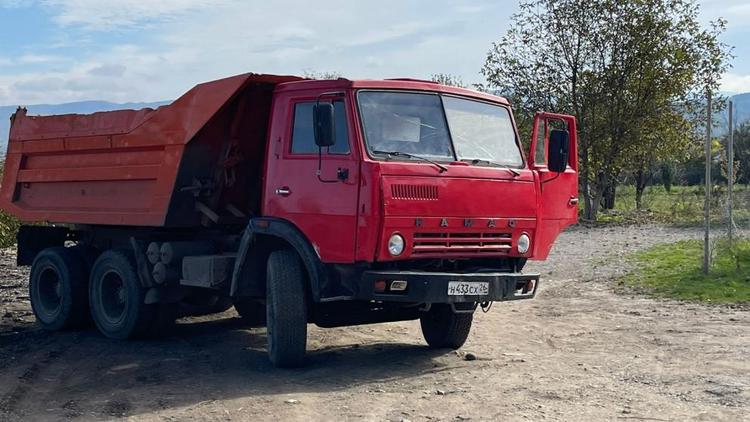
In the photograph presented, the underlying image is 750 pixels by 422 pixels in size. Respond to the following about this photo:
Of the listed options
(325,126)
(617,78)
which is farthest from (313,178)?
(617,78)

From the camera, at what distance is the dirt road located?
6695mm

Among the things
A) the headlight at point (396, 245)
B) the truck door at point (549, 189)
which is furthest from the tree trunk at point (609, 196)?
the headlight at point (396, 245)

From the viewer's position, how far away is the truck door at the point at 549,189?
8.55 m

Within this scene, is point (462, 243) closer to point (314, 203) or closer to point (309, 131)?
point (314, 203)

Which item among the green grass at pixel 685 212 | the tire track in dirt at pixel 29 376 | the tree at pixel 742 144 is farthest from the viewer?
the tree at pixel 742 144

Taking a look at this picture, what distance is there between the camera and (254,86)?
882 cm

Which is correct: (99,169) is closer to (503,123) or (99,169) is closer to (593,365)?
(503,123)

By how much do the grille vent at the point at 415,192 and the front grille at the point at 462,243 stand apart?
1.01 feet

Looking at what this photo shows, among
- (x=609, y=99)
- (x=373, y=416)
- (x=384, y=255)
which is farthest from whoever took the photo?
(x=609, y=99)

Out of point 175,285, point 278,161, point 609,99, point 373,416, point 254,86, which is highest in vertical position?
point 609,99

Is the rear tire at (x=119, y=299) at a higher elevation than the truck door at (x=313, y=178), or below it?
below

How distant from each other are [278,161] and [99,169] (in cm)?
306

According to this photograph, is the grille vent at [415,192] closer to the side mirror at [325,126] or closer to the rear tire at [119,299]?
the side mirror at [325,126]

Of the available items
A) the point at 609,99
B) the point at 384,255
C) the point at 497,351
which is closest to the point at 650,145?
the point at 609,99
